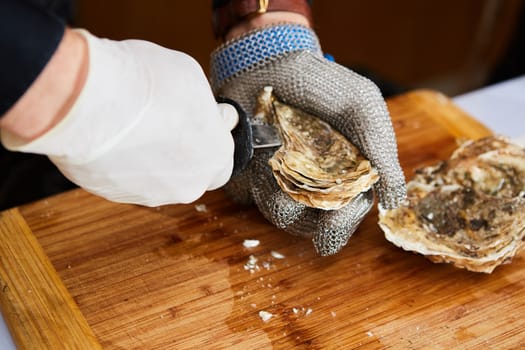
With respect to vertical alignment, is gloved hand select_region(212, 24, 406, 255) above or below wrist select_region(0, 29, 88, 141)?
below

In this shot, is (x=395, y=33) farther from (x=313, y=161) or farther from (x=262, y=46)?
(x=313, y=161)

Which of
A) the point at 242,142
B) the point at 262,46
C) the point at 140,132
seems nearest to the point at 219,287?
the point at 242,142

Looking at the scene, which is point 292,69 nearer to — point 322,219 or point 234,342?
point 322,219

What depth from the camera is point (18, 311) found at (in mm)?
1156

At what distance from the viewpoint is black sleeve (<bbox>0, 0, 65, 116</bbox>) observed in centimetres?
87

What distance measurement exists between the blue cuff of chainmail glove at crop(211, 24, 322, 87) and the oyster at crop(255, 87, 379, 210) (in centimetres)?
7

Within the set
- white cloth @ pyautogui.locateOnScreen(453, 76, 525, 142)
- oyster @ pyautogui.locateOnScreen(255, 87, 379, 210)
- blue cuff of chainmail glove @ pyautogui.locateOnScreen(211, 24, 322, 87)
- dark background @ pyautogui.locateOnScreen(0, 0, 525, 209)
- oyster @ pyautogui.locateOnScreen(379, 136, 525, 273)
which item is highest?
blue cuff of chainmail glove @ pyautogui.locateOnScreen(211, 24, 322, 87)

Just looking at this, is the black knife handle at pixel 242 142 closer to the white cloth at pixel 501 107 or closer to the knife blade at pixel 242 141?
the knife blade at pixel 242 141

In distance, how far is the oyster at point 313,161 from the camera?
117 centimetres

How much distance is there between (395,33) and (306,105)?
2.05m

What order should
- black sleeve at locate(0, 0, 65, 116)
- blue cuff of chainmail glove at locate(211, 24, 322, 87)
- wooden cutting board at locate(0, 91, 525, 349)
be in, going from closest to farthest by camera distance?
1. black sleeve at locate(0, 0, 65, 116)
2. wooden cutting board at locate(0, 91, 525, 349)
3. blue cuff of chainmail glove at locate(211, 24, 322, 87)

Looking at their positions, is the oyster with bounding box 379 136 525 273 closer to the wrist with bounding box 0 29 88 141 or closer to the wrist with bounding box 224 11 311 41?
the wrist with bounding box 224 11 311 41

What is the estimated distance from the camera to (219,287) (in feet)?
4.03

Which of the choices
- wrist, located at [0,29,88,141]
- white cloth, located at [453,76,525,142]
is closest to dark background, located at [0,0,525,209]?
white cloth, located at [453,76,525,142]
